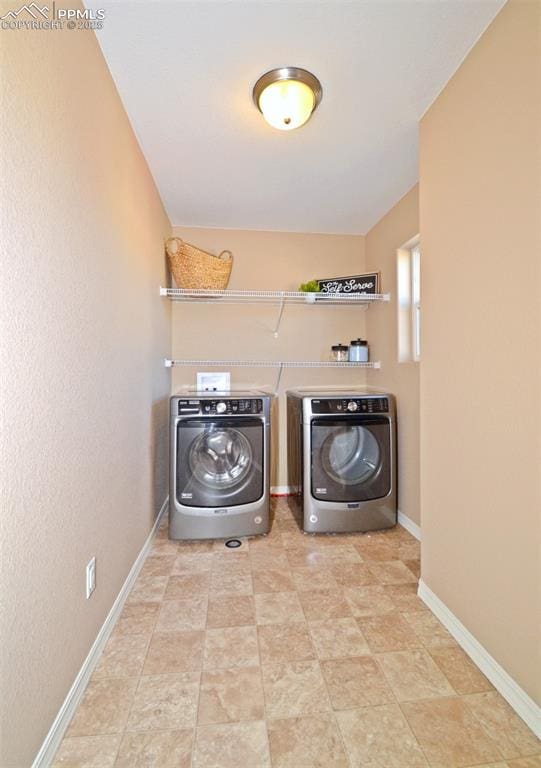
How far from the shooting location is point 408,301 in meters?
2.44

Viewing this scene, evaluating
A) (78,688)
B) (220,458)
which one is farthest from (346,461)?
(78,688)

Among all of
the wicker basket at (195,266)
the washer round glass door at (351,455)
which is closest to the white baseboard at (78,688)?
the washer round glass door at (351,455)

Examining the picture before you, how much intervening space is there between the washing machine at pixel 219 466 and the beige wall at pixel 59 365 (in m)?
0.47

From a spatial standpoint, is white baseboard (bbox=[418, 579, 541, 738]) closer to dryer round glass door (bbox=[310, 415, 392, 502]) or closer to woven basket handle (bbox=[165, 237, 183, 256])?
dryer round glass door (bbox=[310, 415, 392, 502])

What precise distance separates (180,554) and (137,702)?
0.93 meters

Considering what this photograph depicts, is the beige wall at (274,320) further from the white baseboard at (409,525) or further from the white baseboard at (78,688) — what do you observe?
the white baseboard at (78,688)

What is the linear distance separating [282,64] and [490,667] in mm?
2349

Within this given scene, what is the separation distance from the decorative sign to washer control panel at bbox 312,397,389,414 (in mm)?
926

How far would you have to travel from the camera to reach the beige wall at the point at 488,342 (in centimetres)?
103

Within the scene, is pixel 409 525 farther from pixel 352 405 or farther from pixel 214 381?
pixel 214 381

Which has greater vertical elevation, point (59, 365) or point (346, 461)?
point (59, 365)

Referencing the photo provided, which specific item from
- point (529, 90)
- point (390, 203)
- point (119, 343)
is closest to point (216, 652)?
point (119, 343)

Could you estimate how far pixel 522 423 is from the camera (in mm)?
1062

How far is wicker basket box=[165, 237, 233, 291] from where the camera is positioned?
2389 mm
